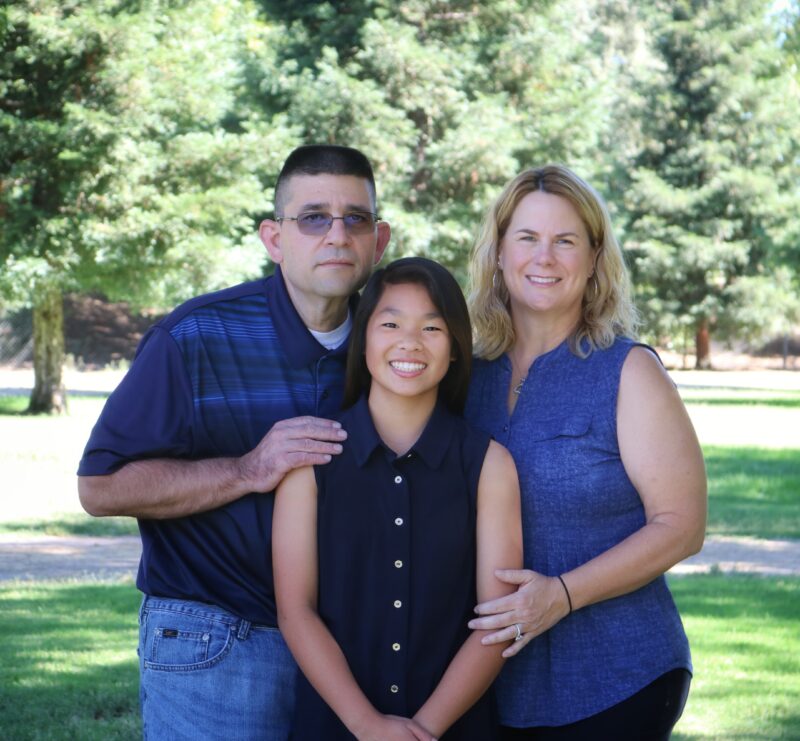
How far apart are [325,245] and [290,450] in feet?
2.13

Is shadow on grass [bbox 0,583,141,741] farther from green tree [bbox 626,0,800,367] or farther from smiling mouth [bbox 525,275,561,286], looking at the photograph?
green tree [bbox 626,0,800,367]

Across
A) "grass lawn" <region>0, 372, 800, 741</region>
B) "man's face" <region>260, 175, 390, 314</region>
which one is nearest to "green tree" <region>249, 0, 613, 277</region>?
"grass lawn" <region>0, 372, 800, 741</region>

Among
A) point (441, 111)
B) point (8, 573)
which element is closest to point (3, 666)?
point (8, 573)

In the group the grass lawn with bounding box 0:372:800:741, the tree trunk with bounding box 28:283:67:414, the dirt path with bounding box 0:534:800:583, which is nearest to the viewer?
the grass lawn with bounding box 0:372:800:741

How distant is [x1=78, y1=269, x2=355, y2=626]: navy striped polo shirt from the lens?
3.18 meters

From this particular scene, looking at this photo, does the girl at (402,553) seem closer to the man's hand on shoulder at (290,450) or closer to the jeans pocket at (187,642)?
the man's hand on shoulder at (290,450)

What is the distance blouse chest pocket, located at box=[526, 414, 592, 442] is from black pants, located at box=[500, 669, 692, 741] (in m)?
0.64

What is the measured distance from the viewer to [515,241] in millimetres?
3270

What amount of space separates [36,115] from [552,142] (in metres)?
11.8

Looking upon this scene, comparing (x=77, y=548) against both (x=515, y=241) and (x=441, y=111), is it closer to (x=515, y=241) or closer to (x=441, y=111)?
(x=515, y=241)

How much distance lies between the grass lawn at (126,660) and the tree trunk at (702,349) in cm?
3407

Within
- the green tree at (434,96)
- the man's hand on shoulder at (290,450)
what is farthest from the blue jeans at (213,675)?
the green tree at (434,96)

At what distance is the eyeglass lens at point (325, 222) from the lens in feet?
11.1

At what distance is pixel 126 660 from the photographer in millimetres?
6617
